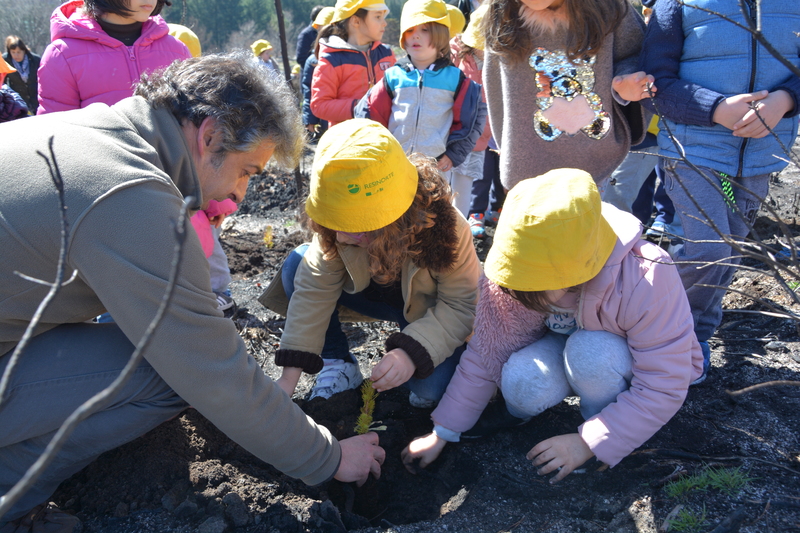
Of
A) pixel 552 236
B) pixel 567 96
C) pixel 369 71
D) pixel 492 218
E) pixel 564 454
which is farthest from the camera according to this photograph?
pixel 492 218

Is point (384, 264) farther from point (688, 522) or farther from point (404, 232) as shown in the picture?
point (688, 522)

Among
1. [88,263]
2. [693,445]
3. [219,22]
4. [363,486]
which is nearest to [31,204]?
[88,263]

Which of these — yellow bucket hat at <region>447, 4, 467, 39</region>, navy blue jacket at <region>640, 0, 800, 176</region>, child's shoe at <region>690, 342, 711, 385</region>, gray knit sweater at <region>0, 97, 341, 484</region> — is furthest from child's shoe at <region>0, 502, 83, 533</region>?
yellow bucket hat at <region>447, 4, 467, 39</region>

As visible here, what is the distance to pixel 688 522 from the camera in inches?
66.7

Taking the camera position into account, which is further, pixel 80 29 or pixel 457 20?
pixel 457 20

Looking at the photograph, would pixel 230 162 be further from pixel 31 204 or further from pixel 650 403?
pixel 650 403

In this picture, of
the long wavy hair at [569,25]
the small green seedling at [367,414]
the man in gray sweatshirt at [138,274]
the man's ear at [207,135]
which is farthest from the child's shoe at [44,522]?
the long wavy hair at [569,25]

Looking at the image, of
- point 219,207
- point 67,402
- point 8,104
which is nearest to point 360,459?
point 67,402

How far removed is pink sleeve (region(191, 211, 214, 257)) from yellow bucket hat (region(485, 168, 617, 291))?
5.07 feet

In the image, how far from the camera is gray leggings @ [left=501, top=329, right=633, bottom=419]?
1903 mm

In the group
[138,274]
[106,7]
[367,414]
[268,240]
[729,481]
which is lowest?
[268,240]

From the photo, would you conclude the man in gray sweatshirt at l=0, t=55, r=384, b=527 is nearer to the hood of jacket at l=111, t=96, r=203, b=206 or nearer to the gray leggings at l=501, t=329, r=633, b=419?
the hood of jacket at l=111, t=96, r=203, b=206

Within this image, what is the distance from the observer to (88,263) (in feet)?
4.69

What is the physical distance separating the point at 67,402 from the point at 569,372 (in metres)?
1.60
